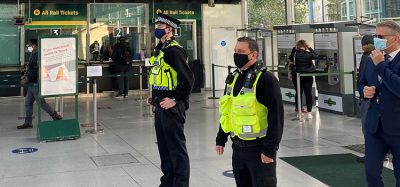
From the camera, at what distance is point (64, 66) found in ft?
26.3

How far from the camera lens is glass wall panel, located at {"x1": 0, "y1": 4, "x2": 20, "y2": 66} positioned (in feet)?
47.8

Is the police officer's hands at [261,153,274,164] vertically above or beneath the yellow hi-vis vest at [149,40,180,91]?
beneath

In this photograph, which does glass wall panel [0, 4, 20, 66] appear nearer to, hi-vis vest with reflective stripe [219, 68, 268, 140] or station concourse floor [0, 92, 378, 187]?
station concourse floor [0, 92, 378, 187]

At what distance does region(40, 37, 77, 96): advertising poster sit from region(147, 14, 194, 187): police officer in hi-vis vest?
401 centimetres

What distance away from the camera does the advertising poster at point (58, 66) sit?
785 cm

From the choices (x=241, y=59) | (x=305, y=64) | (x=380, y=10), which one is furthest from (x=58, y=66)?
(x=380, y=10)

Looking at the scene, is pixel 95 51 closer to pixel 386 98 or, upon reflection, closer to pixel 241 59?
pixel 241 59

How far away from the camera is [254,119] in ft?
10.5

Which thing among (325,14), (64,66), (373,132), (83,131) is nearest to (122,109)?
(83,131)

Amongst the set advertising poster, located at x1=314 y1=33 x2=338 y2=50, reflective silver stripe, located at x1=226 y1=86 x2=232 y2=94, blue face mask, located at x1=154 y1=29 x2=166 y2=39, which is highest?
advertising poster, located at x1=314 y1=33 x2=338 y2=50

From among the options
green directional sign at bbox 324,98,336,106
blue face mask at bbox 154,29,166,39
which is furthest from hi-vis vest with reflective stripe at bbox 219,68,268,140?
green directional sign at bbox 324,98,336,106

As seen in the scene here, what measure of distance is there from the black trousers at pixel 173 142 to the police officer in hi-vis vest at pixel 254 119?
1.05 meters

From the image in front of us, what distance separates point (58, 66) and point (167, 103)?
4356mm

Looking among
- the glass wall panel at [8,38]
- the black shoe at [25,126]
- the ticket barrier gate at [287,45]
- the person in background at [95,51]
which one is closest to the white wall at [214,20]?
the person in background at [95,51]
